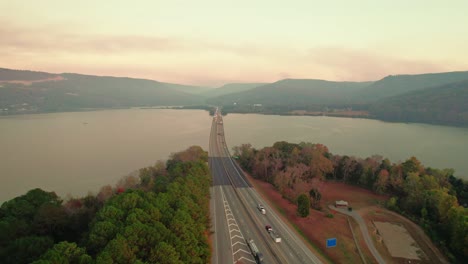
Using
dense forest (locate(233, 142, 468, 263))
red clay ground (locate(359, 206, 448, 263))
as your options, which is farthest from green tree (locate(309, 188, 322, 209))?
red clay ground (locate(359, 206, 448, 263))

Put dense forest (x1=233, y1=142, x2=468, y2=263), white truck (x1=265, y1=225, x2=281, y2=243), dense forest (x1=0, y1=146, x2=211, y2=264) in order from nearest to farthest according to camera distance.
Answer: dense forest (x1=0, y1=146, x2=211, y2=264)
white truck (x1=265, y1=225, x2=281, y2=243)
dense forest (x1=233, y1=142, x2=468, y2=263)

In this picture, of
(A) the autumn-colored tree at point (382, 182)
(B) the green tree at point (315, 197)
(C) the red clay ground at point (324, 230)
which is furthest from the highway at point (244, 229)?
(A) the autumn-colored tree at point (382, 182)

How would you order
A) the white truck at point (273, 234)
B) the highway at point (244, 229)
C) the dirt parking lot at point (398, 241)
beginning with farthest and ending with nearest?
the white truck at point (273, 234) → the dirt parking lot at point (398, 241) → the highway at point (244, 229)

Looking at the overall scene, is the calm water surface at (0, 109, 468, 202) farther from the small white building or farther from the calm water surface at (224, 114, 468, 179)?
the small white building

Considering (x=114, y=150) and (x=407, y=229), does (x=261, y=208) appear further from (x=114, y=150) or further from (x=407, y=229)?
(x=114, y=150)

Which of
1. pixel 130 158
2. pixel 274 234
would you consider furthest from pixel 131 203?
pixel 130 158

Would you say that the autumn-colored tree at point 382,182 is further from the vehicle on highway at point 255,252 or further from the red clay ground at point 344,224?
the vehicle on highway at point 255,252
